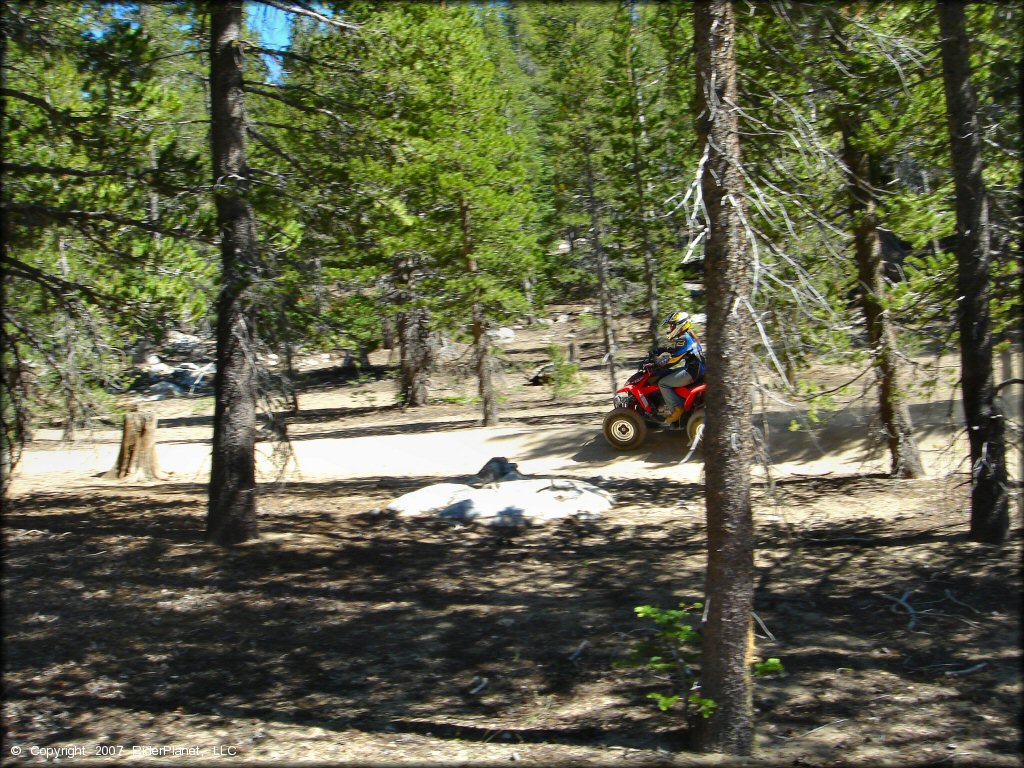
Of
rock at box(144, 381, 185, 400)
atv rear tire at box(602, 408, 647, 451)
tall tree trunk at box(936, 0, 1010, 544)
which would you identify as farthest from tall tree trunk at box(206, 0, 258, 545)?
rock at box(144, 381, 185, 400)

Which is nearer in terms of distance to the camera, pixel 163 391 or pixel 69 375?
pixel 69 375

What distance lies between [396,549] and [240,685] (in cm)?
360

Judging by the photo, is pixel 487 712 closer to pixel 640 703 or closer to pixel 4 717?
pixel 640 703

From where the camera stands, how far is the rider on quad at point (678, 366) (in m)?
13.6

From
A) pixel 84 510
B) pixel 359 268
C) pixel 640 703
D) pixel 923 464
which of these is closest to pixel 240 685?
pixel 640 703

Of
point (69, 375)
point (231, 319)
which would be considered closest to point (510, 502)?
point (231, 319)

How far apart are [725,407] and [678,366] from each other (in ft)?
28.1

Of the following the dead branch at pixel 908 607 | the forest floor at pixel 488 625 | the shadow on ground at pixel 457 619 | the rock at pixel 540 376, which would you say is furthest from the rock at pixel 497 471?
the rock at pixel 540 376

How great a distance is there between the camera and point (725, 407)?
17.3 feet

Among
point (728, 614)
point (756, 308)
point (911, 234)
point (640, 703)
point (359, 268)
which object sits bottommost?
point (640, 703)

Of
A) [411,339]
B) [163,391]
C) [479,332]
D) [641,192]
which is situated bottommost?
[163,391]

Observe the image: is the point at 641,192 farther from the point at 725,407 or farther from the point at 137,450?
the point at 725,407

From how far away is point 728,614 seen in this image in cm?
533

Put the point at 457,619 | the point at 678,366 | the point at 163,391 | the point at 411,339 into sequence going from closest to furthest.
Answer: the point at 457,619 → the point at 678,366 → the point at 411,339 → the point at 163,391
